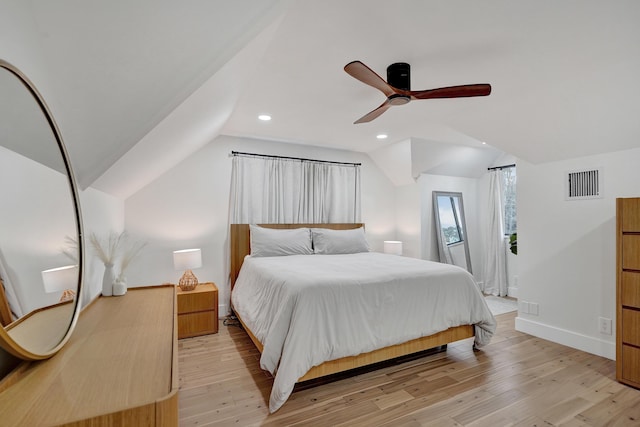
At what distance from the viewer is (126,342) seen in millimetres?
1104

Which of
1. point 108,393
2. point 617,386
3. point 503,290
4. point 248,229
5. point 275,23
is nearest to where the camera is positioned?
point 108,393

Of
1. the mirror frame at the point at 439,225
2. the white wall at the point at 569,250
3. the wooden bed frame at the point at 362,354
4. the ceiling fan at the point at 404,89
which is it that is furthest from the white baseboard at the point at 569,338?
the ceiling fan at the point at 404,89

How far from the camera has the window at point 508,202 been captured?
498 cm

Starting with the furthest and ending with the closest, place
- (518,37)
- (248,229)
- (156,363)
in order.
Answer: (248,229), (518,37), (156,363)

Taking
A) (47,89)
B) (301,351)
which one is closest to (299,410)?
(301,351)

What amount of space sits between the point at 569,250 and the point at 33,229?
4013mm

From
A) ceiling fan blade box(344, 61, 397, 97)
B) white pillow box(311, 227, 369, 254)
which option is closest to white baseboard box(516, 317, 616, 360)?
white pillow box(311, 227, 369, 254)

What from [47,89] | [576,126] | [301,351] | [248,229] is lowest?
[301,351]

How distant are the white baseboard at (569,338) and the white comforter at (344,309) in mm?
915

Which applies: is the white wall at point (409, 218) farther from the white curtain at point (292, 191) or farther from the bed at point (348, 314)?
the bed at point (348, 314)

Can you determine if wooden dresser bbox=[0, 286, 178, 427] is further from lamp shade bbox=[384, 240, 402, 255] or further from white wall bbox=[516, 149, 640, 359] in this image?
lamp shade bbox=[384, 240, 402, 255]

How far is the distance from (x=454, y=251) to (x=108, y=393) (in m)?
5.11

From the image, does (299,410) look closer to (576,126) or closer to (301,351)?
Answer: (301,351)

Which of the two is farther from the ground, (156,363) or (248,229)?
(248,229)
